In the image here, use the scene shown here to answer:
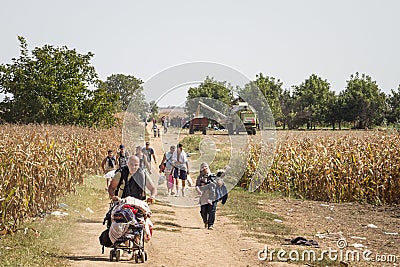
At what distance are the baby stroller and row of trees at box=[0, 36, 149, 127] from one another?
101 feet

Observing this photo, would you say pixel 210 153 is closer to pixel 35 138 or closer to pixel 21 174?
pixel 35 138

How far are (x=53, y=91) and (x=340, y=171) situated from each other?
26.6 metres

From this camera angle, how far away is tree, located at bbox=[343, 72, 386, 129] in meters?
77.5

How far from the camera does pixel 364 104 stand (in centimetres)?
7812

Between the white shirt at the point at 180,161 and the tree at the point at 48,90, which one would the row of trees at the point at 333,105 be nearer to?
the tree at the point at 48,90

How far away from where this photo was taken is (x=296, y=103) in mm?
87125

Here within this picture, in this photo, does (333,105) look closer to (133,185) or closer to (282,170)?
(282,170)

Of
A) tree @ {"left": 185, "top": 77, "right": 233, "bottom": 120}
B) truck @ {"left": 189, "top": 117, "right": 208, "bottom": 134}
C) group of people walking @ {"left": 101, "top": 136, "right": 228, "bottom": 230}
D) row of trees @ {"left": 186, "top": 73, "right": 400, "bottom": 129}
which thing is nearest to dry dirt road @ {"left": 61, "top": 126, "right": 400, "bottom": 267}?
group of people walking @ {"left": 101, "top": 136, "right": 228, "bottom": 230}

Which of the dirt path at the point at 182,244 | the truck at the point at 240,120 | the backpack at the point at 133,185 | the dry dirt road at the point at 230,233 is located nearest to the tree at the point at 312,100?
the truck at the point at 240,120

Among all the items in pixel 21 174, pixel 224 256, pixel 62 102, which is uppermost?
pixel 62 102

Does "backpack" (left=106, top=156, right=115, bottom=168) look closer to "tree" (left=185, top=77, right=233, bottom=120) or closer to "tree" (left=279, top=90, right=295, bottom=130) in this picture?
"tree" (left=185, top=77, right=233, bottom=120)

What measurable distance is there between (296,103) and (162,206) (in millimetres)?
72543

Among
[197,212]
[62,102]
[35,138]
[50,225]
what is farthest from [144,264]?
[62,102]

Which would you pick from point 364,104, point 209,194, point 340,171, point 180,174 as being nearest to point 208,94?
point 180,174
